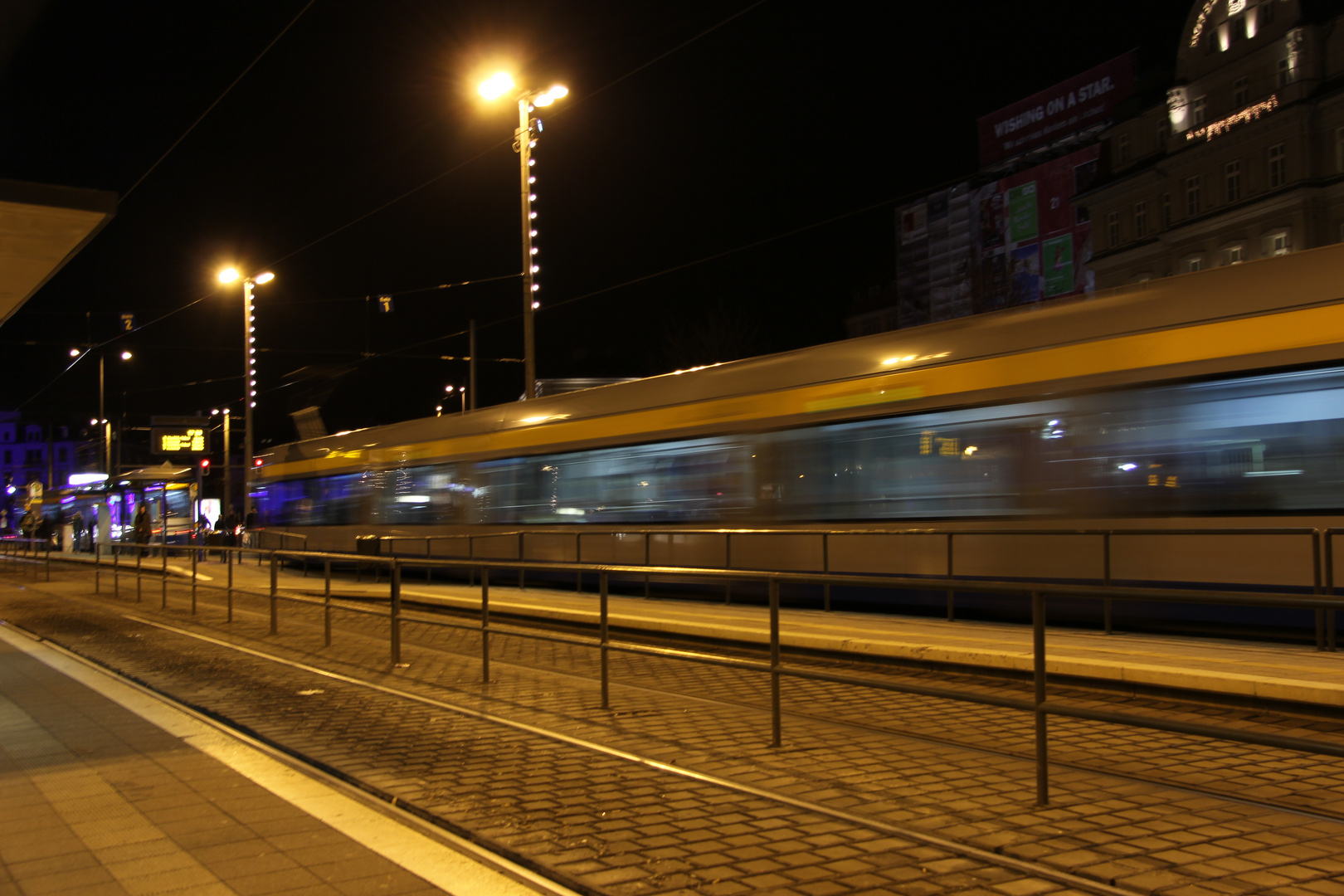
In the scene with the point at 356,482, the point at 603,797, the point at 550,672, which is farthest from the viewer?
the point at 356,482

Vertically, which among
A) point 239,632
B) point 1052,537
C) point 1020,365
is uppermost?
point 1020,365

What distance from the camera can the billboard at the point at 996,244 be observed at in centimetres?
7694

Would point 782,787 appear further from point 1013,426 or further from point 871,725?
point 1013,426

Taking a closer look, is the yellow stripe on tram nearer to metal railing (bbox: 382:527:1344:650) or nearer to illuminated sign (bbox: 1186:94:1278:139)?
metal railing (bbox: 382:527:1344:650)

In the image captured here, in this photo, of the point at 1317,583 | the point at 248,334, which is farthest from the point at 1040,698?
the point at 248,334

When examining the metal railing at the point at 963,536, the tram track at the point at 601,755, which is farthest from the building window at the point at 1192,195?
the tram track at the point at 601,755

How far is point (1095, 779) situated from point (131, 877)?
4.22m

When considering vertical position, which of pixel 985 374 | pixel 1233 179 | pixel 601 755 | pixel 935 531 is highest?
pixel 1233 179

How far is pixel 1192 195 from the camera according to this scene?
143 feet

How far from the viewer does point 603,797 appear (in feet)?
16.9

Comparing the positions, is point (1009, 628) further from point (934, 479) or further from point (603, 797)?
point (603, 797)

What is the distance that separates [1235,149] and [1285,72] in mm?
3135

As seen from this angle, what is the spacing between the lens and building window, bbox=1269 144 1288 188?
38.8 metres

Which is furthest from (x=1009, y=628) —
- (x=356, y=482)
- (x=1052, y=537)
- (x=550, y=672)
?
(x=356, y=482)
